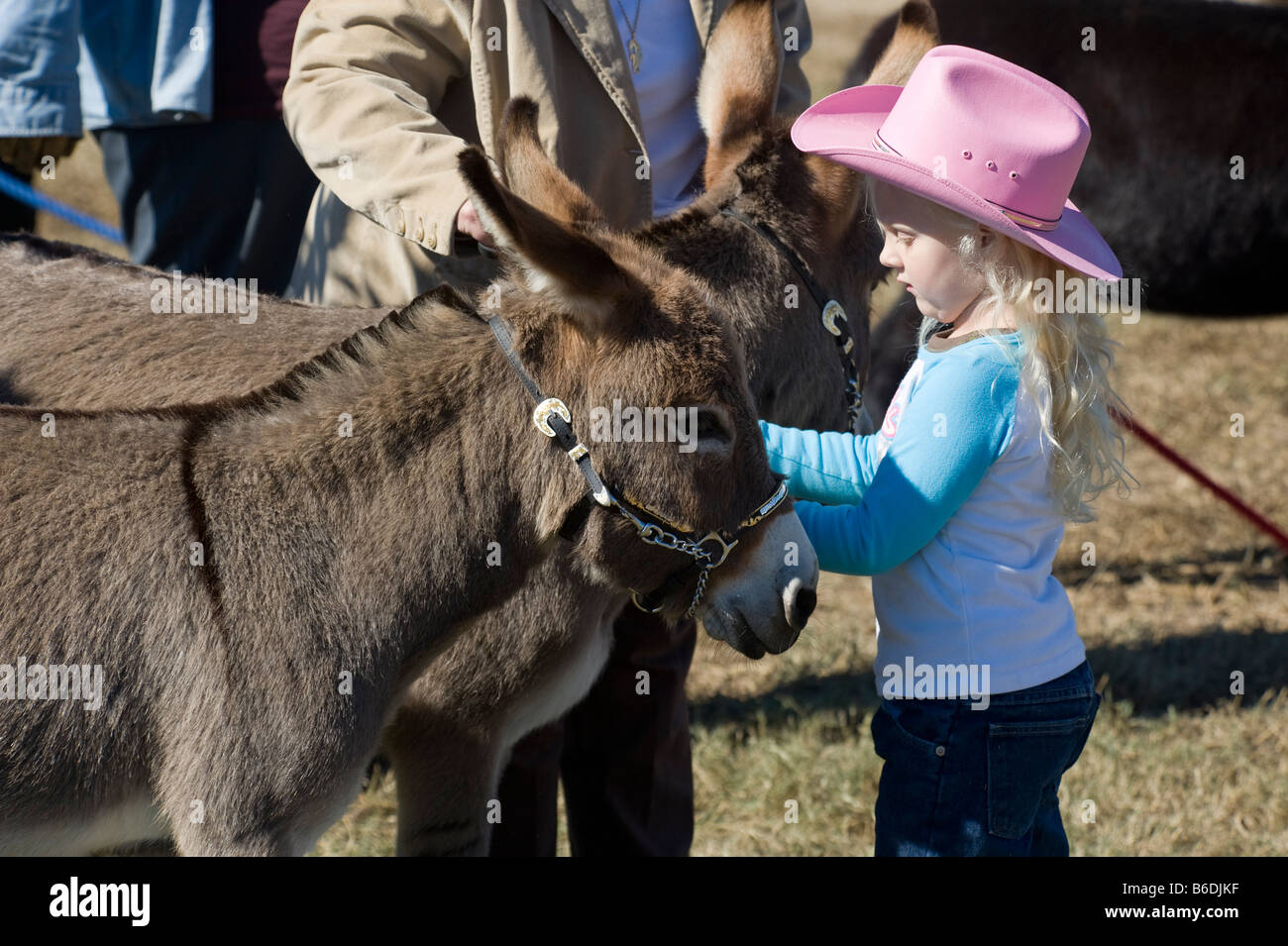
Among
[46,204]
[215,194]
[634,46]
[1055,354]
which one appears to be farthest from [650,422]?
[215,194]

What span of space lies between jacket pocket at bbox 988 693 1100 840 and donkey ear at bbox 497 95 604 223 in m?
1.37

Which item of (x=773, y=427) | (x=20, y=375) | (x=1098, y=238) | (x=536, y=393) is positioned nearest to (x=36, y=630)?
(x=536, y=393)

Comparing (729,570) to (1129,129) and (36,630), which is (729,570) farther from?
(1129,129)

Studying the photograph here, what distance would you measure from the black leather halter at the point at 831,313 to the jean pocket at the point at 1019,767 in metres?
1.07

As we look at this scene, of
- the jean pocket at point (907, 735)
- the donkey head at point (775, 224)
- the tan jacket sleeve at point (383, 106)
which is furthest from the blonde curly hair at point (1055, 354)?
the tan jacket sleeve at point (383, 106)

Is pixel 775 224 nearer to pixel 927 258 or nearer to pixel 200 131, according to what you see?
pixel 927 258

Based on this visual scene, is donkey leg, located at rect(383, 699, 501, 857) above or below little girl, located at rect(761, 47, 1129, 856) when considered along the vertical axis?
below

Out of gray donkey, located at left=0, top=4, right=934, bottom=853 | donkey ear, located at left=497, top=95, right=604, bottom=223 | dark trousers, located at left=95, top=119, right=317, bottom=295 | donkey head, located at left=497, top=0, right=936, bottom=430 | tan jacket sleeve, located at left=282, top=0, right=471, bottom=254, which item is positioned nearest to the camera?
donkey ear, located at left=497, top=95, right=604, bottom=223

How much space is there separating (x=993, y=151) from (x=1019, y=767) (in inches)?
48.9

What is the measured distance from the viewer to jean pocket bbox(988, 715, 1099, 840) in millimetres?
2676

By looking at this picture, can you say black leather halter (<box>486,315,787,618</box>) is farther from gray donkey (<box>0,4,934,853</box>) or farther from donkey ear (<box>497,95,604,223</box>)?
gray donkey (<box>0,4,934,853</box>)

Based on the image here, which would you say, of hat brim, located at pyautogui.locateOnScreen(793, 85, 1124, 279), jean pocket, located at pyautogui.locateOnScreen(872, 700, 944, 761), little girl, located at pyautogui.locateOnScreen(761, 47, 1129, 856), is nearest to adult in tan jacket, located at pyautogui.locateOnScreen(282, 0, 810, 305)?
hat brim, located at pyautogui.locateOnScreen(793, 85, 1124, 279)

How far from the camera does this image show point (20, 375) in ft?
10.9

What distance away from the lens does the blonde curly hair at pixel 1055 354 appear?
2.63 metres
